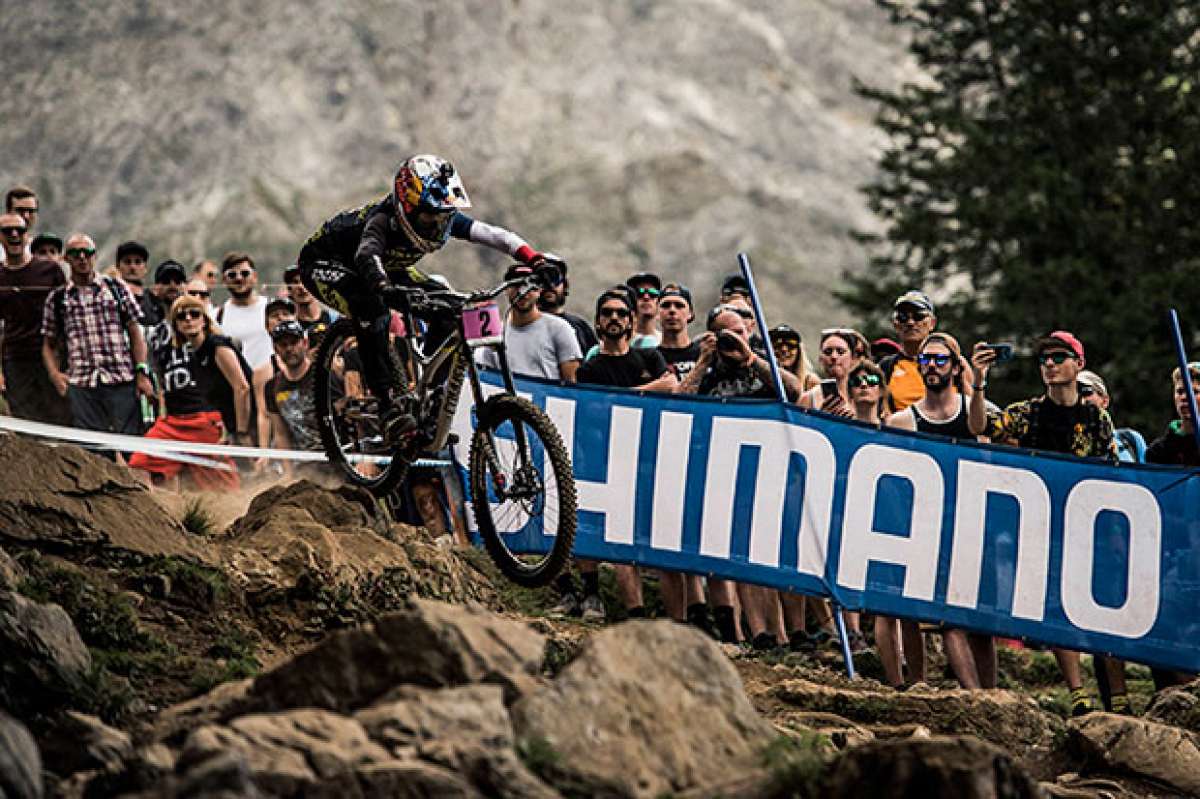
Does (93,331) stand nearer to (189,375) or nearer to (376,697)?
(189,375)

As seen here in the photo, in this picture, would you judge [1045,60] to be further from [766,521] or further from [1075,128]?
[766,521]

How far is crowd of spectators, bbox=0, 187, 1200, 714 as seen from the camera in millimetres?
12805

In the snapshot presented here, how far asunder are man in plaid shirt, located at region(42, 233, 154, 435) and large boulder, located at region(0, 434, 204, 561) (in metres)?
4.23

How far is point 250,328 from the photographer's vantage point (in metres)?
17.1

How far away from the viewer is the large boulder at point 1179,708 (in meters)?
11.8

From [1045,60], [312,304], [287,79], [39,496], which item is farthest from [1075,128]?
[287,79]

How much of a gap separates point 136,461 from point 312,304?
215 cm

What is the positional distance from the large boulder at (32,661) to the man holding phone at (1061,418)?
672 centimetres

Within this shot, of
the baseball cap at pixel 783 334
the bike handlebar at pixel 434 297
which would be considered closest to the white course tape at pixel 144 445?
the baseball cap at pixel 783 334

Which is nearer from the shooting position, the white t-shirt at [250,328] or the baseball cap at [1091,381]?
the baseball cap at [1091,381]

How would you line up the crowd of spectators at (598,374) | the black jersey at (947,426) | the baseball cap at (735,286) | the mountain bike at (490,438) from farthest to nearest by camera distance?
1. the baseball cap at (735,286)
2. the black jersey at (947,426)
3. the crowd of spectators at (598,374)
4. the mountain bike at (490,438)

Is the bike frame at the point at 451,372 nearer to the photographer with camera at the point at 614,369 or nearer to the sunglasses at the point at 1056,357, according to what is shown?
the photographer with camera at the point at 614,369

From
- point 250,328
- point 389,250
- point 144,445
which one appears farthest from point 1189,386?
point 250,328

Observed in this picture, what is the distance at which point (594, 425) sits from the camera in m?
13.5
